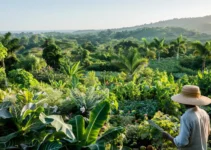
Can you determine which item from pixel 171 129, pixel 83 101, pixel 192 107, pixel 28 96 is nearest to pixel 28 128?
pixel 28 96

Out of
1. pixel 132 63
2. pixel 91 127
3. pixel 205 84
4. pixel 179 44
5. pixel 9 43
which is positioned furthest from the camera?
pixel 179 44

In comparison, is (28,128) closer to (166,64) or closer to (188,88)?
(188,88)

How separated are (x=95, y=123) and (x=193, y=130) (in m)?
1.25

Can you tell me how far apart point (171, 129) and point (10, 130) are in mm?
2651

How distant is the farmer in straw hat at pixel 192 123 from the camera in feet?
9.92

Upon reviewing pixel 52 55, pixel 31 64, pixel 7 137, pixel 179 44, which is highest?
pixel 7 137

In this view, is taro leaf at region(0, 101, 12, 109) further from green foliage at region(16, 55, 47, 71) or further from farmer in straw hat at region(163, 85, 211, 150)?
green foliage at region(16, 55, 47, 71)

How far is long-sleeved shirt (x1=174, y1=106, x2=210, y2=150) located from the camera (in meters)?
3.02

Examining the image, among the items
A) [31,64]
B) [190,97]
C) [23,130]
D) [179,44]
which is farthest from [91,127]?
[179,44]

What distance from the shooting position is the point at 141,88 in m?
8.71

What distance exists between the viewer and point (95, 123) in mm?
3543

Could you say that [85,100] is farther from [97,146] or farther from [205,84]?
[205,84]

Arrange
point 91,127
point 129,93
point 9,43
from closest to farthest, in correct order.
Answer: point 91,127 < point 129,93 < point 9,43

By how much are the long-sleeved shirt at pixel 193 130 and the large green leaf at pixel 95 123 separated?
982 mm
